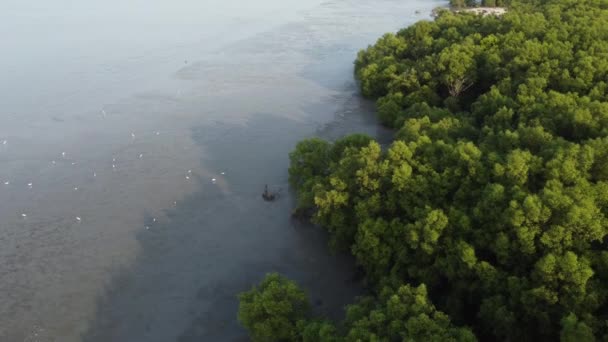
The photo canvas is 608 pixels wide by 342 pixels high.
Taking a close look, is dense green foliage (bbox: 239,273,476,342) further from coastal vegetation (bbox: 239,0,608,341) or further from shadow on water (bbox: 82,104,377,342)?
shadow on water (bbox: 82,104,377,342)

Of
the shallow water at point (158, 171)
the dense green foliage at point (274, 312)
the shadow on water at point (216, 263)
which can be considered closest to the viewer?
the dense green foliage at point (274, 312)

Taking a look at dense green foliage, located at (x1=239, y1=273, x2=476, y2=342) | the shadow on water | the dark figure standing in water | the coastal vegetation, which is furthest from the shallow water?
the coastal vegetation

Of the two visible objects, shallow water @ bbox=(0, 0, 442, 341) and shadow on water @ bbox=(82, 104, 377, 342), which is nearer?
shadow on water @ bbox=(82, 104, 377, 342)

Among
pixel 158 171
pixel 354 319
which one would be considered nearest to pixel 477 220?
pixel 354 319

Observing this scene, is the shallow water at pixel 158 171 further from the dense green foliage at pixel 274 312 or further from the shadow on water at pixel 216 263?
the dense green foliage at pixel 274 312

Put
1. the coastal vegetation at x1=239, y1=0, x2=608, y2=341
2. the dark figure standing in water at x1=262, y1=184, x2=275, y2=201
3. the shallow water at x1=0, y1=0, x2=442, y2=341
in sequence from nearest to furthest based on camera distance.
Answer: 1. the coastal vegetation at x1=239, y1=0, x2=608, y2=341
2. the shallow water at x1=0, y1=0, x2=442, y2=341
3. the dark figure standing in water at x1=262, y1=184, x2=275, y2=201

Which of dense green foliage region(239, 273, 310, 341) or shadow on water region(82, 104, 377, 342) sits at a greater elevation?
dense green foliage region(239, 273, 310, 341)

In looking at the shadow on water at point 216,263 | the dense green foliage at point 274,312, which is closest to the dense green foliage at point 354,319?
the dense green foliage at point 274,312
